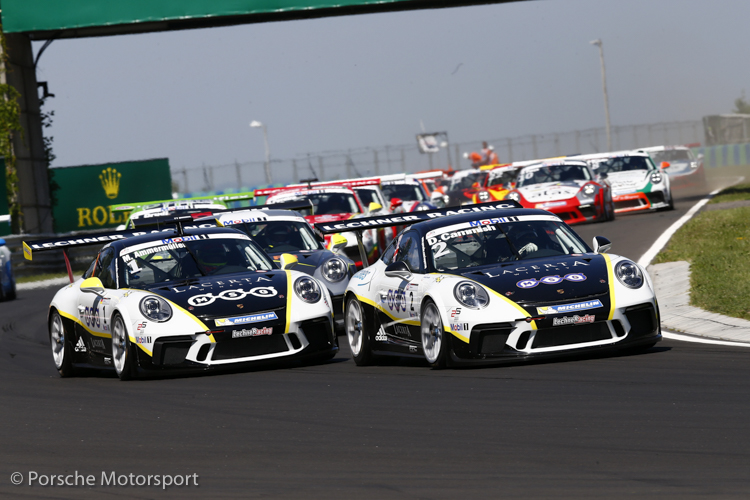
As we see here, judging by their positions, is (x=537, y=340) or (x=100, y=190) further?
(x=100, y=190)

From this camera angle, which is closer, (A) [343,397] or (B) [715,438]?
(B) [715,438]

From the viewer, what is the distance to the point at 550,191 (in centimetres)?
2484

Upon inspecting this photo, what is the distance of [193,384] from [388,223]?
2824mm

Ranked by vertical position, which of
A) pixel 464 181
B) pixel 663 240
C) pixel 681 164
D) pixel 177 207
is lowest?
pixel 663 240

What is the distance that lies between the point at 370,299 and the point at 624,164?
18455 millimetres

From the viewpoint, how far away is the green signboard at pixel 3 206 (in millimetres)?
30766

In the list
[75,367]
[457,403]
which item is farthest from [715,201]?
[457,403]

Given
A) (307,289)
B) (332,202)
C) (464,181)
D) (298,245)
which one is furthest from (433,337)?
(464,181)

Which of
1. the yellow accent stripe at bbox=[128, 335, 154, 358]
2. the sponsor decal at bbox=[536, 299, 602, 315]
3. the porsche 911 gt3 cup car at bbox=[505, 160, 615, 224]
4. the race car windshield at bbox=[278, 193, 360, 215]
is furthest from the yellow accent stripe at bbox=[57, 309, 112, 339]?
the porsche 911 gt3 cup car at bbox=[505, 160, 615, 224]

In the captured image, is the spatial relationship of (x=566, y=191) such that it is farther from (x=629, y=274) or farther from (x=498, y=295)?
(x=498, y=295)

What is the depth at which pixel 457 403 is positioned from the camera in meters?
7.72

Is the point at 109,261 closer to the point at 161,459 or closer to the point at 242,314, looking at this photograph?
the point at 242,314

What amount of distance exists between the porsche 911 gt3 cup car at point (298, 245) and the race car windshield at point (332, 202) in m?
4.49

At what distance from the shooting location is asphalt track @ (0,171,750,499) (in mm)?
5523
